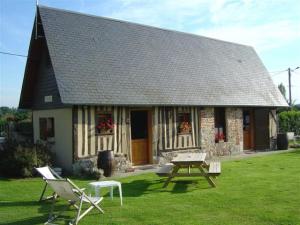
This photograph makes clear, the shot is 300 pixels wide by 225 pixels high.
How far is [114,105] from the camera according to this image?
12.8 metres

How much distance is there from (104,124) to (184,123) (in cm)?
365

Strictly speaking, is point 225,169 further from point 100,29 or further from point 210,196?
point 100,29

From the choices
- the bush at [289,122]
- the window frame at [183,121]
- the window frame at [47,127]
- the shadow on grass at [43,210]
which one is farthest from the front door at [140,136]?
the bush at [289,122]

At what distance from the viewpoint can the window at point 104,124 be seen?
41.9 ft

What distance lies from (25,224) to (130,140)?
739cm

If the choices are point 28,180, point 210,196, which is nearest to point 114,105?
Result: point 28,180

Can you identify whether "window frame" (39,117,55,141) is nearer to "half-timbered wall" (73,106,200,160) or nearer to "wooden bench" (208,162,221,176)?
"half-timbered wall" (73,106,200,160)

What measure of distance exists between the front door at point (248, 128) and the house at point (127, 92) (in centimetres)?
5

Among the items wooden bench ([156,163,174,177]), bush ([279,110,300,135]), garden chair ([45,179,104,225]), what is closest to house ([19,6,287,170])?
wooden bench ([156,163,174,177])

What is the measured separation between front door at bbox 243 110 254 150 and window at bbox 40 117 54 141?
30.6ft

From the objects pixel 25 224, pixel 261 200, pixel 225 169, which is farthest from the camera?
pixel 225 169

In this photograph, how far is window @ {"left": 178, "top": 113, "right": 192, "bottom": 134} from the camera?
15070 mm

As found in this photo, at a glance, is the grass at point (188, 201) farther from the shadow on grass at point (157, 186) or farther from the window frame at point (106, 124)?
the window frame at point (106, 124)

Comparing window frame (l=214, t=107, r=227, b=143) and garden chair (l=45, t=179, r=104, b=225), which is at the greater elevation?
window frame (l=214, t=107, r=227, b=143)
